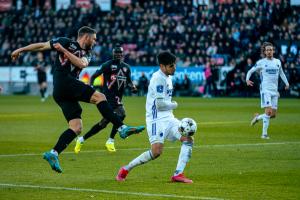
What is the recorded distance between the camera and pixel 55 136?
75.6 feet

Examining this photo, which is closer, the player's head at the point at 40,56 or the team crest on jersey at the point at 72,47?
the team crest on jersey at the point at 72,47

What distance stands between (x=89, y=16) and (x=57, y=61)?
145 feet

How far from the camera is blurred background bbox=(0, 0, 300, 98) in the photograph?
48500mm

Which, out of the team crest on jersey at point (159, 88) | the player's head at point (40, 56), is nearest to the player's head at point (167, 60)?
the team crest on jersey at point (159, 88)

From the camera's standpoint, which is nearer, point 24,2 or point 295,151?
point 295,151

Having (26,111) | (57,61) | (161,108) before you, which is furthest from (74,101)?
(26,111)

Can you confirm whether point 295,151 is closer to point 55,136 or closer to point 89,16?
point 55,136

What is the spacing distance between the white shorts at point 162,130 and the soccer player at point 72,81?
64 cm

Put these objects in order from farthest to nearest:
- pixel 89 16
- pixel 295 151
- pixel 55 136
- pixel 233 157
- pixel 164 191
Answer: pixel 89 16
pixel 55 136
pixel 295 151
pixel 233 157
pixel 164 191

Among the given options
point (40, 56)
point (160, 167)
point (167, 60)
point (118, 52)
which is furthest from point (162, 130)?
point (40, 56)

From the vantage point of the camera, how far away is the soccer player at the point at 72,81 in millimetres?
13688

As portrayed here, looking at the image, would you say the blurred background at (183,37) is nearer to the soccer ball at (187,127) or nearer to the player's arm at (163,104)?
the player's arm at (163,104)

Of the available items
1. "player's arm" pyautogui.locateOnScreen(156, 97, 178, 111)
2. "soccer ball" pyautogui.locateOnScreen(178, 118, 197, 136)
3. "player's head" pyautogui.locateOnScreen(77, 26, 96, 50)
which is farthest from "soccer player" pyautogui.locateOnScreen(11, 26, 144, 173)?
"soccer ball" pyautogui.locateOnScreen(178, 118, 197, 136)

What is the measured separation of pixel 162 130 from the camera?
1327cm
